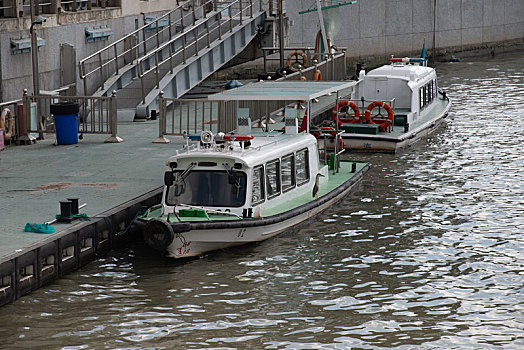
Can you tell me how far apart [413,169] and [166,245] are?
10641mm

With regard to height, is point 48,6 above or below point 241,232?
above

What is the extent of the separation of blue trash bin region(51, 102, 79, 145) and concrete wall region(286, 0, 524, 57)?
25.0 metres

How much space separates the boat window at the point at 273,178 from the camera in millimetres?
17219

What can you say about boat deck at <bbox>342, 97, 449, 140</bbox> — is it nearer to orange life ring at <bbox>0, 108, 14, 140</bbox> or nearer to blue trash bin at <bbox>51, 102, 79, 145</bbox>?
blue trash bin at <bbox>51, 102, 79, 145</bbox>

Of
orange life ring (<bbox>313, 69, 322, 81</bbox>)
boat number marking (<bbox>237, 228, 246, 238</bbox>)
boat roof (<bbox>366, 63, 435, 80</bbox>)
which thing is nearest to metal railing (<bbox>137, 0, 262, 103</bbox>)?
orange life ring (<bbox>313, 69, 322, 81</bbox>)

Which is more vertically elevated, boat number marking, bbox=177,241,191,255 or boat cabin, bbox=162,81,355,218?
boat cabin, bbox=162,81,355,218

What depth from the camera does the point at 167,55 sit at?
1303 inches

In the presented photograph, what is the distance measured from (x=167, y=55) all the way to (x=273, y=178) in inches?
654

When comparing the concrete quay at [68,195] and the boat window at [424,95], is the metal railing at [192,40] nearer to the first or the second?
the concrete quay at [68,195]

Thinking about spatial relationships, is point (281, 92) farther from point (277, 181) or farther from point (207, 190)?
point (207, 190)

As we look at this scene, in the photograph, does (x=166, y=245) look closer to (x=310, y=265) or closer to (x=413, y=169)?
(x=310, y=265)

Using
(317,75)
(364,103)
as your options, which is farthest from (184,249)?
(317,75)

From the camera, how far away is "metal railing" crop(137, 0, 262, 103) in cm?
3073

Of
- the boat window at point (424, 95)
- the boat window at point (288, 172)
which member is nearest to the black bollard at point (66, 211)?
the boat window at point (288, 172)
